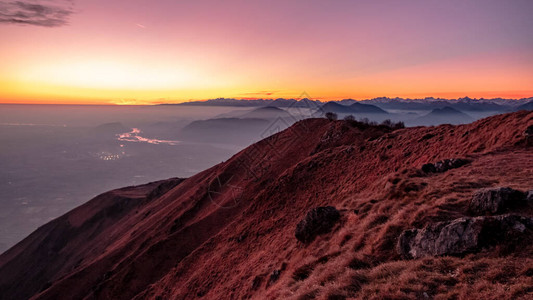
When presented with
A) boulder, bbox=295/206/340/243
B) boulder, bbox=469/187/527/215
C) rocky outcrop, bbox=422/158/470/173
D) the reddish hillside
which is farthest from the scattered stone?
rocky outcrop, bbox=422/158/470/173

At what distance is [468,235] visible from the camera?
7.95m

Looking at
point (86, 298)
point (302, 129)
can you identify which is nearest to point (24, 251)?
point (86, 298)

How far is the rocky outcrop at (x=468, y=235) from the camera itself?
759 cm

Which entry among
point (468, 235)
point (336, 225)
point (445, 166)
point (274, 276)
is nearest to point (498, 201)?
point (468, 235)

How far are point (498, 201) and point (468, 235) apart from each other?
2.53m

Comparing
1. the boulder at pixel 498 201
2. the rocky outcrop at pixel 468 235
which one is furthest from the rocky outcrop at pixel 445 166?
the rocky outcrop at pixel 468 235

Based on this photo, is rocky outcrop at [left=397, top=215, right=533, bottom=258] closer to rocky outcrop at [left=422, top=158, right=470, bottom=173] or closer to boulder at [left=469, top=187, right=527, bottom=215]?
boulder at [left=469, top=187, right=527, bottom=215]

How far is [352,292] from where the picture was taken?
756cm

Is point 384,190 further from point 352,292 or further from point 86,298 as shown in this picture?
point 86,298

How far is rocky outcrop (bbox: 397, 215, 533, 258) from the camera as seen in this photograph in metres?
7.59

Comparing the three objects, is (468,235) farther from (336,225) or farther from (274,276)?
(274,276)

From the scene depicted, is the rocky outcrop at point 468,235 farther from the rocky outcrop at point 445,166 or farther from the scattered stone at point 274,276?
the rocky outcrop at point 445,166

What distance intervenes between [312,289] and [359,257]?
240 cm

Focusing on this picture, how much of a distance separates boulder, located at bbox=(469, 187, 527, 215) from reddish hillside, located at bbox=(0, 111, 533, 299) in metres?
0.47
